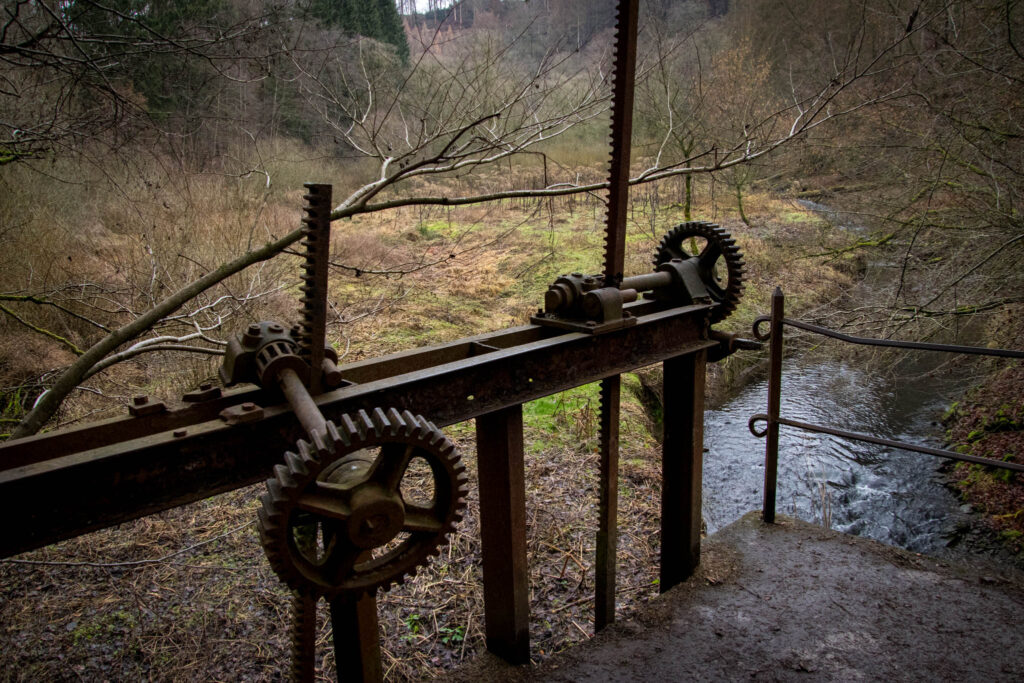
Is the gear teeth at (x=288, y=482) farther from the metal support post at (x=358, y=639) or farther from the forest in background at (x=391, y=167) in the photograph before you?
the forest in background at (x=391, y=167)

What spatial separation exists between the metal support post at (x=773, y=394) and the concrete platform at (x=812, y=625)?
29 cm

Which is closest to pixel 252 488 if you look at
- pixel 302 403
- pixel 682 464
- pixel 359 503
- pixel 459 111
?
pixel 459 111

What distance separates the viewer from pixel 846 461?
7.75 meters

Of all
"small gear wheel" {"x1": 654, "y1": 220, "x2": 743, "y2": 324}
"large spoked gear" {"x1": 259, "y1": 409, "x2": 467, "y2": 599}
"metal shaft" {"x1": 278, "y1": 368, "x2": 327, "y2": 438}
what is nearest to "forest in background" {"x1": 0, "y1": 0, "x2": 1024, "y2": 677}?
"small gear wheel" {"x1": 654, "y1": 220, "x2": 743, "y2": 324}

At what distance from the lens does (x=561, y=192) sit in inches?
164

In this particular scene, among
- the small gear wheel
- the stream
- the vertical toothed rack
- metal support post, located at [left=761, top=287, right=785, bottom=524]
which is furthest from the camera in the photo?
the stream

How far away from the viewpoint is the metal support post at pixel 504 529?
2602mm

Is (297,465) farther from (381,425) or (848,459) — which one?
(848,459)

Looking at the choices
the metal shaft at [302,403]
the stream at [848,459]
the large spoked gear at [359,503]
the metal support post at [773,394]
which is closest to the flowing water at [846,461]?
the stream at [848,459]

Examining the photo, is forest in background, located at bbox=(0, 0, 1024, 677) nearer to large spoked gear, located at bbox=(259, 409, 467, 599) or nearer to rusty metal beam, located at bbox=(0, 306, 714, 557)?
rusty metal beam, located at bbox=(0, 306, 714, 557)

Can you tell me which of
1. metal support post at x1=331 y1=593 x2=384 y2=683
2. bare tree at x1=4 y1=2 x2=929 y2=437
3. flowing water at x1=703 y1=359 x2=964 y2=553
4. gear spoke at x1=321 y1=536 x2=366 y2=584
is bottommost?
flowing water at x1=703 y1=359 x2=964 y2=553

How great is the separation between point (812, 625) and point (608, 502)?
1083 millimetres

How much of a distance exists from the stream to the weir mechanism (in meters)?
3.71

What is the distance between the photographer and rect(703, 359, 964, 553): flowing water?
6.63 m
